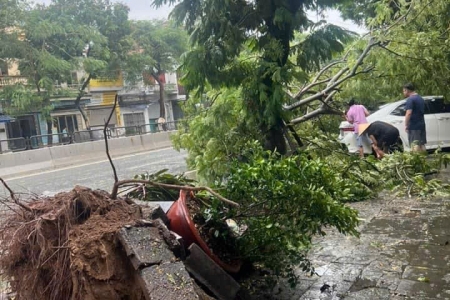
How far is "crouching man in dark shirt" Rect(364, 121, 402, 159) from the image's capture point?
9.62 meters

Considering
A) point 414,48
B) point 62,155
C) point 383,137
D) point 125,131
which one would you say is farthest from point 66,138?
point 414,48

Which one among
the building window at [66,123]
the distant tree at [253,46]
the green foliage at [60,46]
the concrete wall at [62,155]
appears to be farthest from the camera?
the building window at [66,123]

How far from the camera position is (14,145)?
19.4m

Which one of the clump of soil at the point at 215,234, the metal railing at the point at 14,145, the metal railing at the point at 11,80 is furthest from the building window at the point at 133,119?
the clump of soil at the point at 215,234

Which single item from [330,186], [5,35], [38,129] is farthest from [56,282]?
[38,129]

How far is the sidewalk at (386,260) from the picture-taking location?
12.0 ft

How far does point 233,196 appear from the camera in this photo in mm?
3438

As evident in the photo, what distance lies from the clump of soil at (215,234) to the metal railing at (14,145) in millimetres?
17521

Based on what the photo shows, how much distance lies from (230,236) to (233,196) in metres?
0.43

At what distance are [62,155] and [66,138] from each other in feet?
14.3

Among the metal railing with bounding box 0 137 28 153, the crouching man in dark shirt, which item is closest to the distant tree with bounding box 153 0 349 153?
the crouching man in dark shirt

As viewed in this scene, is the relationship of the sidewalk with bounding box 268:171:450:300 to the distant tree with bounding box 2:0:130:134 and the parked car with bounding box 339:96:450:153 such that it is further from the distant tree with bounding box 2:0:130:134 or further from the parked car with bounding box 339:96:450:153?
the distant tree with bounding box 2:0:130:134

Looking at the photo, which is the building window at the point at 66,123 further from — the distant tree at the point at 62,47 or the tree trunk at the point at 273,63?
the tree trunk at the point at 273,63

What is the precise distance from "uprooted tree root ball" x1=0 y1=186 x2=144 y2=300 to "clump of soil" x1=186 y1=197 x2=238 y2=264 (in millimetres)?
688
